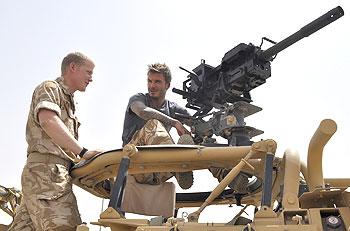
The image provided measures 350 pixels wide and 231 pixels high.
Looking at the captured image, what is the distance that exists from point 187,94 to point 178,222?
7346 millimetres

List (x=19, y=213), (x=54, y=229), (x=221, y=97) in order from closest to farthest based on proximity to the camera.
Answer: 1. (x=54, y=229)
2. (x=19, y=213)
3. (x=221, y=97)

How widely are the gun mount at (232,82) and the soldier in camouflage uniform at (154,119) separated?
7.59 ft

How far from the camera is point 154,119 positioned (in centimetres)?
502

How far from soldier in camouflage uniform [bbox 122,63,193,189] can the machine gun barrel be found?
12.1ft

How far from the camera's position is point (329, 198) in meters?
3.62

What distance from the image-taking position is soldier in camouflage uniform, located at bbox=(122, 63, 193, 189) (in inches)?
188

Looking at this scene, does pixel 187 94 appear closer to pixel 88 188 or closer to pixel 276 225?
pixel 88 188

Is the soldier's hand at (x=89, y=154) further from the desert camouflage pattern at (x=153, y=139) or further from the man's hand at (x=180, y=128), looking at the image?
the man's hand at (x=180, y=128)

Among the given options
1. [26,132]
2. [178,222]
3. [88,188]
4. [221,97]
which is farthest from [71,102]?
[221,97]

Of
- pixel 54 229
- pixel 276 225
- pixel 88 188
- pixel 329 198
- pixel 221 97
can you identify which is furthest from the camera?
pixel 221 97

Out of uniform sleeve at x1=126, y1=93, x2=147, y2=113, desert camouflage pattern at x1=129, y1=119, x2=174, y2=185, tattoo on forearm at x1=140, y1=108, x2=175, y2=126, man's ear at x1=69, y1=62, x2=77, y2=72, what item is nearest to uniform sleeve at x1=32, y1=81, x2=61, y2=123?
man's ear at x1=69, y1=62, x2=77, y2=72

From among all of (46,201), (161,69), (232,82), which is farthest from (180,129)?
(232,82)

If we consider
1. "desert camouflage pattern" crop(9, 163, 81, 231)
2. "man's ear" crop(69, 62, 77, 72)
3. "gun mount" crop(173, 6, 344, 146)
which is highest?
"gun mount" crop(173, 6, 344, 146)

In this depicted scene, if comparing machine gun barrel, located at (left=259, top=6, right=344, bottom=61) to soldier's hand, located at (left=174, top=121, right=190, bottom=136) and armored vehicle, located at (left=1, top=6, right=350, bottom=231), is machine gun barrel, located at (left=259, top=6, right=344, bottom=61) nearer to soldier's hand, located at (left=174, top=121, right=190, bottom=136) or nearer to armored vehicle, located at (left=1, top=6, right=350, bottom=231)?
armored vehicle, located at (left=1, top=6, right=350, bottom=231)
